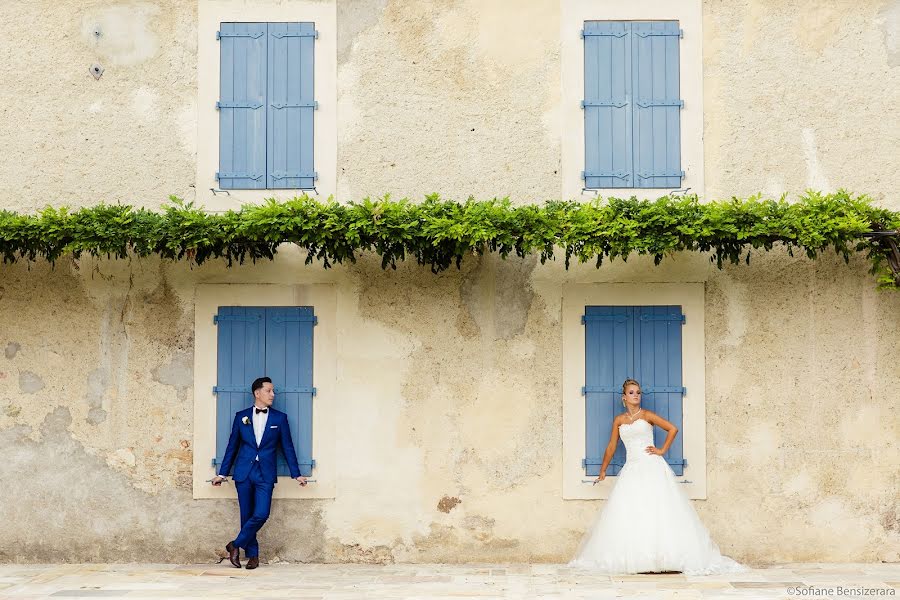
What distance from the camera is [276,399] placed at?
316 inches

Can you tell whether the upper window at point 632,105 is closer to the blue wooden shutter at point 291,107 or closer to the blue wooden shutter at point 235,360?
the blue wooden shutter at point 291,107

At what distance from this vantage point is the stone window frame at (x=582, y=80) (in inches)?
315

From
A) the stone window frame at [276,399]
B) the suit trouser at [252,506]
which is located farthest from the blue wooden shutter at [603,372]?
the suit trouser at [252,506]

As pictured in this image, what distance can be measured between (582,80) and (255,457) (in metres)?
4.02

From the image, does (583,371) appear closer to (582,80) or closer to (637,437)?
(637,437)

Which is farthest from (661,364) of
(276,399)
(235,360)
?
(235,360)

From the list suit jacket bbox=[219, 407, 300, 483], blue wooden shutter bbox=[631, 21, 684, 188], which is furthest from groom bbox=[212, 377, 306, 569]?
blue wooden shutter bbox=[631, 21, 684, 188]

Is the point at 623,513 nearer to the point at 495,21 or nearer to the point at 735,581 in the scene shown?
the point at 735,581

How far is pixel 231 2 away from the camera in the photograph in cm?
822

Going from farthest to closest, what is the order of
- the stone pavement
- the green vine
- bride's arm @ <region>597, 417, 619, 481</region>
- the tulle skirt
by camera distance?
1. bride's arm @ <region>597, 417, 619, 481</region>
2. the tulle skirt
3. the green vine
4. the stone pavement

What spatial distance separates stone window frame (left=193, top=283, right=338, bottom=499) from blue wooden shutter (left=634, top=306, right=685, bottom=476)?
250 centimetres

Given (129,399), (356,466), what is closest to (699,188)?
(356,466)

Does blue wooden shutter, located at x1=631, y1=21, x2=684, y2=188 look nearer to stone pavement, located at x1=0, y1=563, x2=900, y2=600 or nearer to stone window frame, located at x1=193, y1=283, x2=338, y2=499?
stone window frame, located at x1=193, y1=283, x2=338, y2=499

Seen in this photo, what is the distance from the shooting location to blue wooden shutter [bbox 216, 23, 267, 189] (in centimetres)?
809
